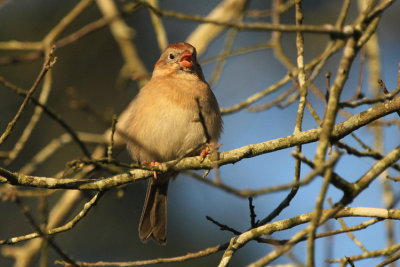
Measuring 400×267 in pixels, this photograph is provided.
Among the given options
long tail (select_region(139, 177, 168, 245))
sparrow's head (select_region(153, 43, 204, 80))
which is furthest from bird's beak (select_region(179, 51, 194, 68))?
long tail (select_region(139, 177, 168, 245))

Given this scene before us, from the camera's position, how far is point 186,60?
16.4ft

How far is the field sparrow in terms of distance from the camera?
4328mm

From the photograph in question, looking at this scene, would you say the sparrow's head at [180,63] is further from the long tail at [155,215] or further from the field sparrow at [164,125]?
the long tail at [155,215]

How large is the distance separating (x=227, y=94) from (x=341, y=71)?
18.8 feet

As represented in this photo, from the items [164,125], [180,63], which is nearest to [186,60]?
[180,63]

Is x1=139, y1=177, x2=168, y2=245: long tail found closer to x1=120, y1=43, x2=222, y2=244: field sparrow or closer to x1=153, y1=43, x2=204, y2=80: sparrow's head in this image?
Result: x1=120, y1=43, x2=222, y2=244: field sparrow

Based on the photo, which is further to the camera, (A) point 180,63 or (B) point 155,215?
(A) point 180,63

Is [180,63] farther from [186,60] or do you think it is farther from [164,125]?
[164,125]

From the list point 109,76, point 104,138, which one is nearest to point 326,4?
point 109,76

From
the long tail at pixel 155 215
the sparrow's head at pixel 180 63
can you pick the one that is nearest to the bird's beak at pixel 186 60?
the sparrow's head at pixel 180 63

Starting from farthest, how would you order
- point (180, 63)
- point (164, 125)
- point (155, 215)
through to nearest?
1. point (180, 63)
2. point (155, 215)
3. point (164, 125)

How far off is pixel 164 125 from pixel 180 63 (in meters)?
0.88

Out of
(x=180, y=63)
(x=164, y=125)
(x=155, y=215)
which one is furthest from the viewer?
(x=180, y=63)

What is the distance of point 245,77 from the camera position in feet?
30.0
